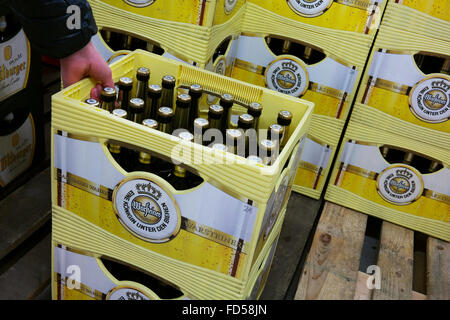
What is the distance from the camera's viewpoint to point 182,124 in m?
1.53

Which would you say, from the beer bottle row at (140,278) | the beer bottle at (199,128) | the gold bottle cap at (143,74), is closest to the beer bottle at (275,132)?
the beer bottle at (199,128)

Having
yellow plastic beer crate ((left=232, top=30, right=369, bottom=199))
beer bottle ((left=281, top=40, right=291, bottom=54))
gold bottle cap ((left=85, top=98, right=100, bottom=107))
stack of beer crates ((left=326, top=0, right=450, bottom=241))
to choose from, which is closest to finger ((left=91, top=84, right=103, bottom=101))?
gold bottle cap ((left=85, top=98, right=100, bottom=107))

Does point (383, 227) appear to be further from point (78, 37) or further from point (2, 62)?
point (2, 62)

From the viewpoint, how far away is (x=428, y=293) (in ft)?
6.24

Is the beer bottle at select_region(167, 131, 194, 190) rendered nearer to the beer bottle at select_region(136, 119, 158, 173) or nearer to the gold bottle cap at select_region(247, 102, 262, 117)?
the beer bottle at select_region(136, 119, 158, 173)

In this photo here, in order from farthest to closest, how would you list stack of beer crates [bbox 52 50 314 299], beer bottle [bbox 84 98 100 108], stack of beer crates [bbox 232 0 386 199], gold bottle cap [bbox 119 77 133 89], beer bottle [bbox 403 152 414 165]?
1. beer bottle [bbox 403 152 414 165]
2. stack of beer crates [bbox 232 0 386 199]
3. gold bottle cap [bbox 119 77 133 89]
4. beer bottle [bbox 84 98 100 108]
5. stack of beer crates [bbox 52 50 314 299]

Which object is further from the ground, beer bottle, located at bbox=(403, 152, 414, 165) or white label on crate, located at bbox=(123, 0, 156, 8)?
white label on crate, located at bbox=(123, 0, 156, 8)

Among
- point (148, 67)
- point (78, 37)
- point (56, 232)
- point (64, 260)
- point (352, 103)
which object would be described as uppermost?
point (78, 37)

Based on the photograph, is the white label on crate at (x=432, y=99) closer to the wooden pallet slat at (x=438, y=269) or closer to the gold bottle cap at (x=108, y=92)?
the wooden pallet slat at (x=438, y=269)

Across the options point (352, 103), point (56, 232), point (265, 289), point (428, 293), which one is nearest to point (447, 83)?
point (352, 103)

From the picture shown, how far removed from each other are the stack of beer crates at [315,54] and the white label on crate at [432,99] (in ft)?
0.87

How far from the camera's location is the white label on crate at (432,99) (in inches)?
78.5

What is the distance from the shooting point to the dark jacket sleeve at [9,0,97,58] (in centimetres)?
128

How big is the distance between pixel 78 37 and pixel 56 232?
0.62 meters
